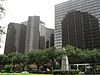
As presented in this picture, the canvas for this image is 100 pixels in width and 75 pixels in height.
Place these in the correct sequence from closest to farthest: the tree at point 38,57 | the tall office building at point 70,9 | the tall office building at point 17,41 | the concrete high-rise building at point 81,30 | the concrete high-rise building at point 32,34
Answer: the tree at point 38,57 < the concrete high-rise building at point 81,30 < the tall office building at point 70,9 < the tall office building at point 17,41 < the concrete high-rise building at point 32,34

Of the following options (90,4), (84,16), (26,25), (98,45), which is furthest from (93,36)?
(26,25)

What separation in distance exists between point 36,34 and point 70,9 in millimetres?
46080

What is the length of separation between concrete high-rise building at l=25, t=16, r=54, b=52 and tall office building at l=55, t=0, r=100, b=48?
21397 mm

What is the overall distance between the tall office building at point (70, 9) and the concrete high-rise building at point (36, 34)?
21397 millimetres

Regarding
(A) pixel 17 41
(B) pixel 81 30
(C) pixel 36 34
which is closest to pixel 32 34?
(C) pixel 36 34

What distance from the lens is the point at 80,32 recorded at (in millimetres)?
118062

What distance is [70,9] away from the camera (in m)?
134

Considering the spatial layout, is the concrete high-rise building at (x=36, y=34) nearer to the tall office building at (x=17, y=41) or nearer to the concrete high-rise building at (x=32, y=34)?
the concrete high-rise building at (x=32, y=34)

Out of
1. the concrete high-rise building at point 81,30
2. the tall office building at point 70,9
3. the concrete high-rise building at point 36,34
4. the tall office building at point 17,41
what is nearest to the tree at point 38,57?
the concrete high-rise building at point 81,30

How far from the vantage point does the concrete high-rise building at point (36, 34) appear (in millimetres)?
154875

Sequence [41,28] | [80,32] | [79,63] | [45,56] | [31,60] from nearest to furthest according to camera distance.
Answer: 1. [45,56]
2. [31,60]
3. [79,63]
4. [80,32]
5. [41,28]

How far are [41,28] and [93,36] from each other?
72.9m

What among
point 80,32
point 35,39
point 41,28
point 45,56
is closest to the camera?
point 45,56

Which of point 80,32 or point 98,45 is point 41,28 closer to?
point 80,32
